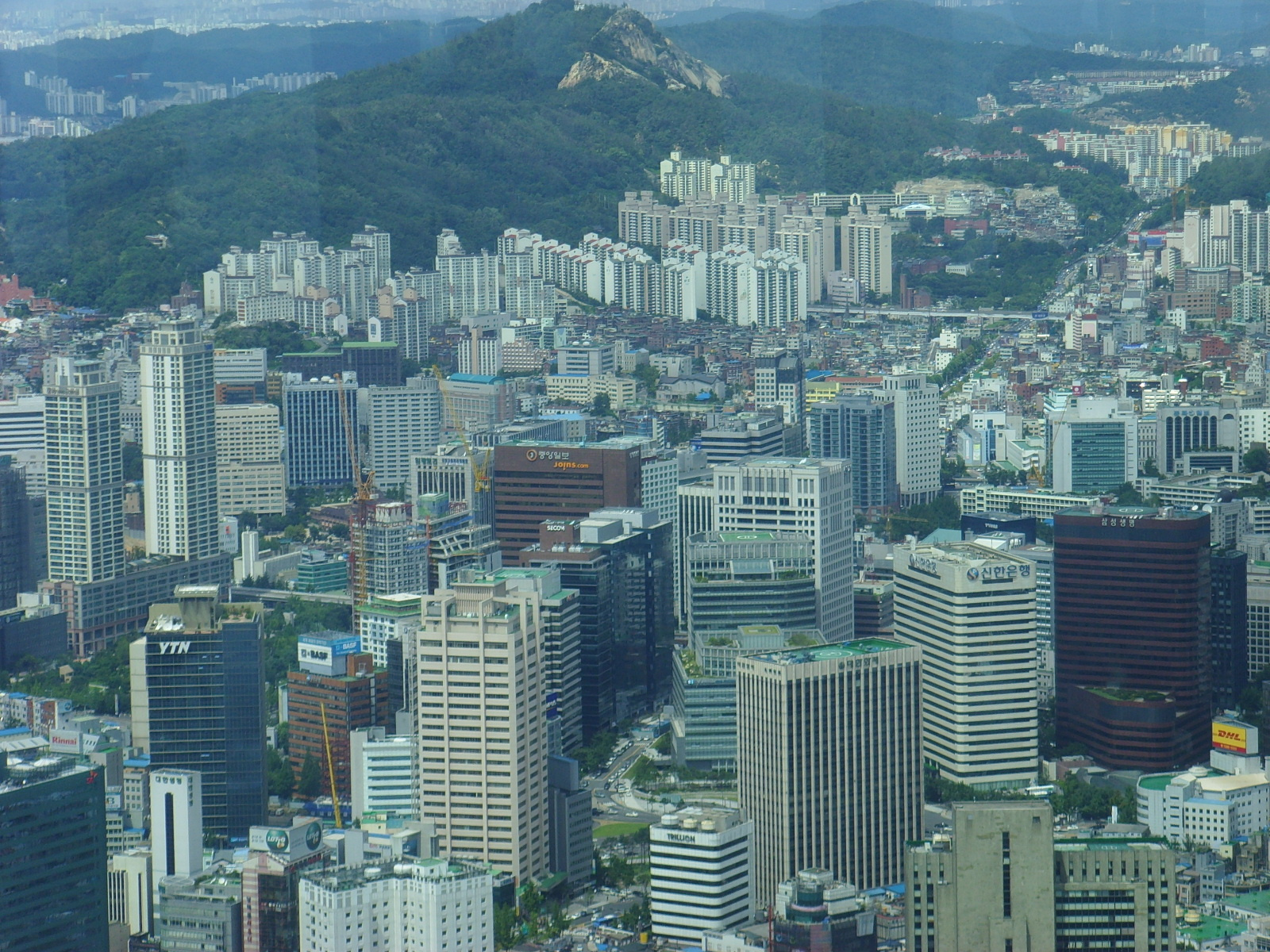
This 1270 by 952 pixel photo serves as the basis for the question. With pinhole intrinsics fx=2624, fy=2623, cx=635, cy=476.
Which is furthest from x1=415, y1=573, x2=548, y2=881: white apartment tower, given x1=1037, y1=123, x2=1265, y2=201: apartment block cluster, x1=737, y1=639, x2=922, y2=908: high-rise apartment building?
x1=1037, y1=123, x2=1265, y2=201: apartment block cluster

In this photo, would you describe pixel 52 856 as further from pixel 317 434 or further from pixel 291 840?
pixel 317 434

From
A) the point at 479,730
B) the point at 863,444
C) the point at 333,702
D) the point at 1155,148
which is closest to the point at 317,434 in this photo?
the point at 863,444

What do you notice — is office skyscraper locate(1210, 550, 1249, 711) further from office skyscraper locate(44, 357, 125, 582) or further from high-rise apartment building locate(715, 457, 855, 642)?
office skyscraper locate(44, 357, 125, 582)

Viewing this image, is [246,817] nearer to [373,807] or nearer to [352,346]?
[373,807]

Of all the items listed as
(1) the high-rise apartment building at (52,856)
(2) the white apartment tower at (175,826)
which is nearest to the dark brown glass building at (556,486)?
(2) the white apartment tower at (175,826)

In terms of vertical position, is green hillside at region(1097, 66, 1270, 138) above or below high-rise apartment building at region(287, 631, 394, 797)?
above

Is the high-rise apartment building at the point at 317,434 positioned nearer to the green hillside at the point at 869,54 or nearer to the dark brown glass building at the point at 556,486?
the dark brown glass building at the point at 556,486
